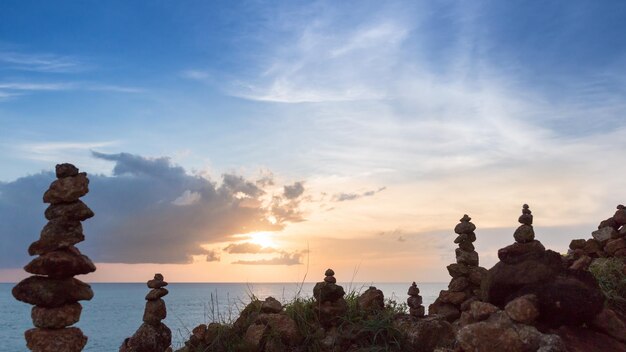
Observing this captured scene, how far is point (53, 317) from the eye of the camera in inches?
477

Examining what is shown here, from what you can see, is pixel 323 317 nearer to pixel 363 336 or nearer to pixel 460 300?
pixel 363 336

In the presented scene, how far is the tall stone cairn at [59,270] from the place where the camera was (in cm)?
1212

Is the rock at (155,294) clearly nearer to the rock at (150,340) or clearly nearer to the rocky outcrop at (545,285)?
the rock at (150,340)

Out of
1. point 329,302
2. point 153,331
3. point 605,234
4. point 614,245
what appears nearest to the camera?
point 329,302

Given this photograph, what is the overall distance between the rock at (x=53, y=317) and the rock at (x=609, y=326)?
11.6 meters

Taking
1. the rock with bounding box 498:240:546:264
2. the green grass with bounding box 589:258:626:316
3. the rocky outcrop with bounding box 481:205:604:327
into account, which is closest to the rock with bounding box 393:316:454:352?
the rocky outcrop with bounding box 481:205:604:327

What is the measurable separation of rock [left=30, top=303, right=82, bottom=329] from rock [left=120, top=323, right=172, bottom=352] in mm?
3961

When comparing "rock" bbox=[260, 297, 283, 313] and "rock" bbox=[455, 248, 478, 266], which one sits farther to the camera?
"rock" bbox=[455, 248, 478, 266]

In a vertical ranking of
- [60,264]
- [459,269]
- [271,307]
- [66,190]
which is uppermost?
[66,190]

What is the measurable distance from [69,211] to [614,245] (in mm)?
17791

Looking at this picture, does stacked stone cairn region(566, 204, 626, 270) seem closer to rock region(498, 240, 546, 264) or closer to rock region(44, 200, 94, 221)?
rock region(498, 240, 546, 264)

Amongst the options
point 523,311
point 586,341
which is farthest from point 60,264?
point 586,341

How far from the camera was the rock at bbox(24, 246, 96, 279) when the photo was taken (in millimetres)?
12156

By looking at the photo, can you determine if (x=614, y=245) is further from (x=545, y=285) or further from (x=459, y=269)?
(x=545, y=285)
